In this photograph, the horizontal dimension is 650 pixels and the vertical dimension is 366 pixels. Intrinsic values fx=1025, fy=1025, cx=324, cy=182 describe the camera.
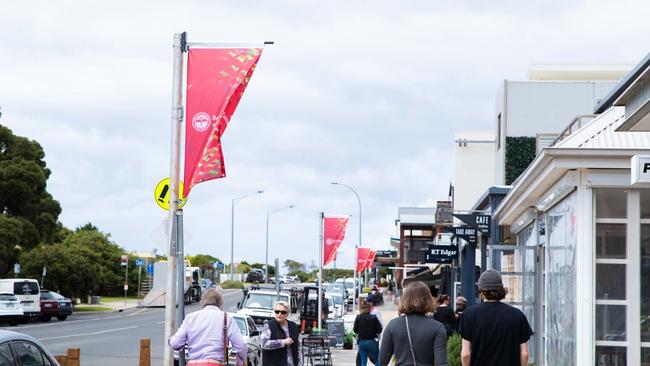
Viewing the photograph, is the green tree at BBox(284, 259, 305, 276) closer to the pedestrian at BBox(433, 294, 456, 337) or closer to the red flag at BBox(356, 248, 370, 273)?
the red flag at BBox(356, 248, 370, 273)

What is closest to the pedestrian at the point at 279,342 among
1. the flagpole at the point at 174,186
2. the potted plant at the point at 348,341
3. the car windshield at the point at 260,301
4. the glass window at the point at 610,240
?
the flagpole at the point at 174,186

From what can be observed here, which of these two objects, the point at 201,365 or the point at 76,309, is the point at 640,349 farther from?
the point at 76,309

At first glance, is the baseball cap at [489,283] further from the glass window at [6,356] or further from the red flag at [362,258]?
the red flag at [362,258]

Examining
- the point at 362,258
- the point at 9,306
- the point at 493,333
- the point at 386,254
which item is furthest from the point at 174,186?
the point at 386,254

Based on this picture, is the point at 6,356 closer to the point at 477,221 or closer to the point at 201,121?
the point at 201,121

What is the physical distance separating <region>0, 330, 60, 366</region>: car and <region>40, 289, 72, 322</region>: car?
124ft

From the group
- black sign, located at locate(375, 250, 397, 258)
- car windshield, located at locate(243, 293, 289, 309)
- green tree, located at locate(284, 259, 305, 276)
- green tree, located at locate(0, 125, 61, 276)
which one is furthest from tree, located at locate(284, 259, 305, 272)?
car windshield, located at locate(243, 293, 289, 309)

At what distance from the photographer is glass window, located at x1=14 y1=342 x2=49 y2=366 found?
10.3 meters

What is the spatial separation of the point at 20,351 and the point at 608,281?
23.7 ft

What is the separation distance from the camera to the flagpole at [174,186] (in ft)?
46.4

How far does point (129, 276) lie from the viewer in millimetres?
85250

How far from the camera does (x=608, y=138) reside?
13.6 m

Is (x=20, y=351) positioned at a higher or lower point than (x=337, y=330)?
higher

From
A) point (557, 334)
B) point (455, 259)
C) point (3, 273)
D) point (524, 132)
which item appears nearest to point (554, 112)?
point (524, 132)
